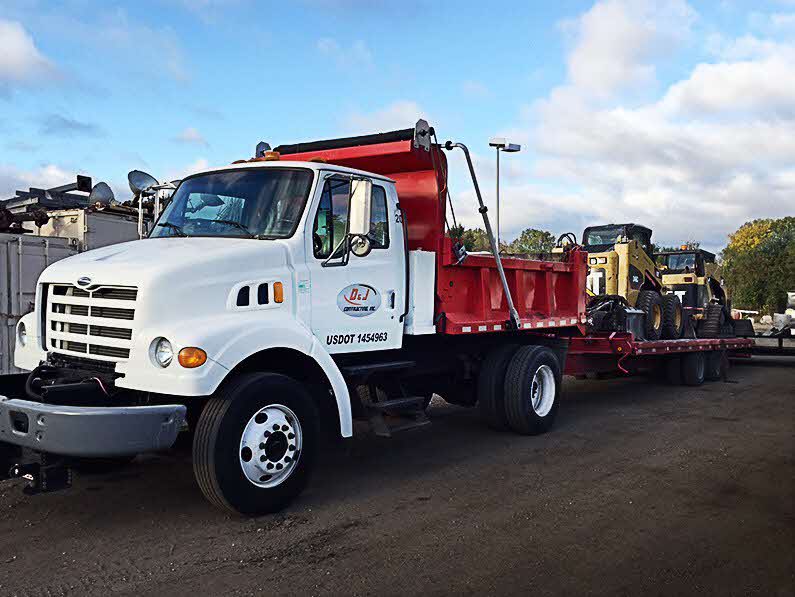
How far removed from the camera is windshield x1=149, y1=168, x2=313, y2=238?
18.4 ft

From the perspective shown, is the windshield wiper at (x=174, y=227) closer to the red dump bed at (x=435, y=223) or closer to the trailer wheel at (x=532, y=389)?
the red dump bed at (x=435, y=223)

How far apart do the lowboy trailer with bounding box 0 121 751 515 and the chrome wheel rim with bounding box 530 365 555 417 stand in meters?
0.30

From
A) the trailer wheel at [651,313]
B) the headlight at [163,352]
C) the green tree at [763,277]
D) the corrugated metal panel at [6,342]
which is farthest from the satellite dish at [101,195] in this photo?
the green tree at [763,277]

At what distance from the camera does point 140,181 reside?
681cm

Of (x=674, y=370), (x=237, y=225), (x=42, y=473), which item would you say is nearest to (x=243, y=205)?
(x=237, y=225)

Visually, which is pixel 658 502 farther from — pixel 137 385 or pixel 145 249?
pixel 145 249

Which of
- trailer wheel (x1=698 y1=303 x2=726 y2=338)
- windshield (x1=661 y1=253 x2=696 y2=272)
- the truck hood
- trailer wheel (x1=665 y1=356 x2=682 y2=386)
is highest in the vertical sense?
windshield (x1=661 y1=253 x2=696 y2=272)

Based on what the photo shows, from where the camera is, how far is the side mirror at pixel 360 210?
5.70 meters

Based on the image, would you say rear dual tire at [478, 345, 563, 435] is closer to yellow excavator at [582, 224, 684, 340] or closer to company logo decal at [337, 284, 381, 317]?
company logo decal at [337, 284, 381, 317]

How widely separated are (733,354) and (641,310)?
4782 millimetres

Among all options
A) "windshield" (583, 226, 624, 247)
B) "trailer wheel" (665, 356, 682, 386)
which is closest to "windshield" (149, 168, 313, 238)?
"trailer wheel" (665, 356, 682, 386)

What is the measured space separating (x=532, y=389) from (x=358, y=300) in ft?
9.73

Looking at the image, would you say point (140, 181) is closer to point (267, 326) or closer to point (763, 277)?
point (267, 326)

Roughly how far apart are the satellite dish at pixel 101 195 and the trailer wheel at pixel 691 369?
32.4ft
